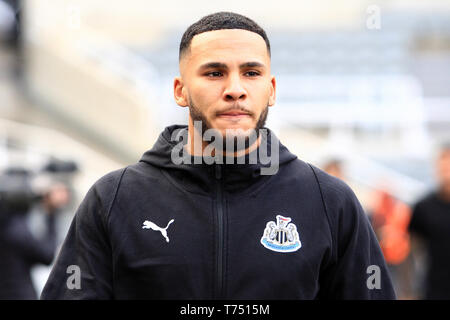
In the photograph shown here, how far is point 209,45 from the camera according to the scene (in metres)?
2.08

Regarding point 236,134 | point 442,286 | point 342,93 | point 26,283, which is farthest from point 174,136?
point 342,93

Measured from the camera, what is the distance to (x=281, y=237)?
2023 mm

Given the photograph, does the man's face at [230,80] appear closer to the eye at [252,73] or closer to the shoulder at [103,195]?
the eye at [252,73]

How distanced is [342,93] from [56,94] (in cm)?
431

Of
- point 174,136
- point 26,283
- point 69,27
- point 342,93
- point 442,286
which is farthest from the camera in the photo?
point 69,27

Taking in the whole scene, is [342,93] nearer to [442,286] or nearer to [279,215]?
[442,286]

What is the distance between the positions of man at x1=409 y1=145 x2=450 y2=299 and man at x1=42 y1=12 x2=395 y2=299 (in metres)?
3.23

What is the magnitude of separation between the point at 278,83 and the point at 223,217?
10.7 m

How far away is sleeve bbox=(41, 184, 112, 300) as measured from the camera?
208cm

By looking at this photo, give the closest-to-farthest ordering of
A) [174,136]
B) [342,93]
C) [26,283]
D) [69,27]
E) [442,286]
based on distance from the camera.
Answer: [174,136] < [26,283] < [442,286] < [342,93] < [69,27]

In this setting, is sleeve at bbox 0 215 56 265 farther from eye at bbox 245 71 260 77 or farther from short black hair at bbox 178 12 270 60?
eye at bbox 245 71 260 77

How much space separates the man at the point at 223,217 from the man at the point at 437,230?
3230 millimetres

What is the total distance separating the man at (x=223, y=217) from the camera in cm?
200

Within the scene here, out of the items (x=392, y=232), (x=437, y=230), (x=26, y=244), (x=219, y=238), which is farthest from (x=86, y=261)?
(x=392, y=232)
